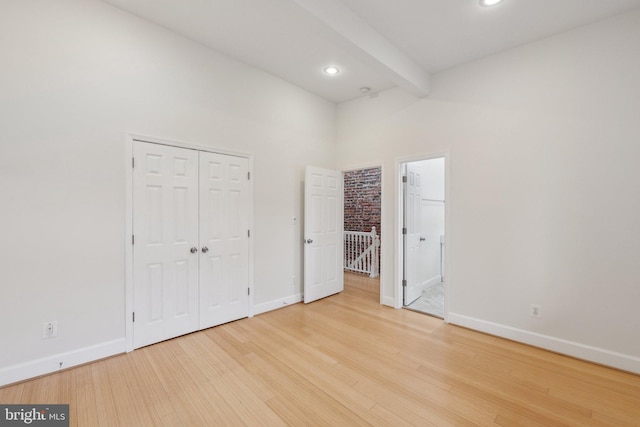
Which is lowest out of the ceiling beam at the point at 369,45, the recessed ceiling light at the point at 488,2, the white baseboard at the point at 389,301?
the white baseboard at the point at 389,301

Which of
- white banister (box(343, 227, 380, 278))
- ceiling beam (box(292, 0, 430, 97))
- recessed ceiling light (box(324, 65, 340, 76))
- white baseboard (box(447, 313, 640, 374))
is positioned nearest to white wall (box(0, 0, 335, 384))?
recessed ceiling light (box(324, 65, 340, 76))

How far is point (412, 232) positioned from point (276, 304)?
2314 mm

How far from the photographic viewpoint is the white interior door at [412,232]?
4.05 metres

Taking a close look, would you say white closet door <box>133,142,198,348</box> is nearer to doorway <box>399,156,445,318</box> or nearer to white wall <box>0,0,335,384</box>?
white wall <box>0,0,335,384</box>

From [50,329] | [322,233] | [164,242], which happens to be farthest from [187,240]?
[322,233]

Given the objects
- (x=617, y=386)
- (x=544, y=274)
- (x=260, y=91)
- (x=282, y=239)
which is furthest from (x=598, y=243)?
(x=260, y=91)

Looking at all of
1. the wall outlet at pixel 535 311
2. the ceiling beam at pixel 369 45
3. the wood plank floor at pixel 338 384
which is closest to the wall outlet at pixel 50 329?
the wood plank floor at pixel 338 384

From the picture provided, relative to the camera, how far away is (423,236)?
456 cm

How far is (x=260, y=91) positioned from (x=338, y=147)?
166 cm

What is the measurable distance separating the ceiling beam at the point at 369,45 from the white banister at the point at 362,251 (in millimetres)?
3279

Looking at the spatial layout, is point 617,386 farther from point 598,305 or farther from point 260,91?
point 260,91

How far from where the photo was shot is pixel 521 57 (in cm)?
296
